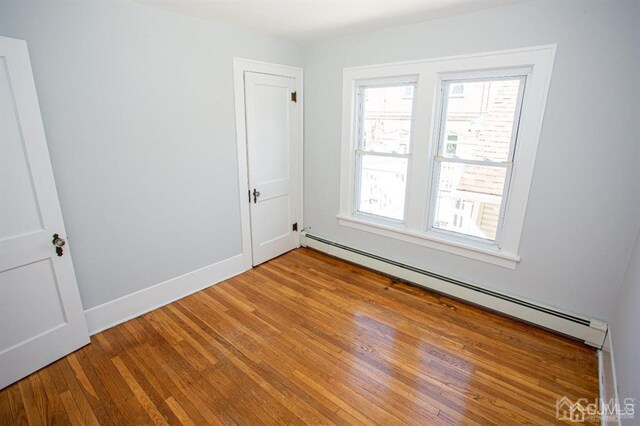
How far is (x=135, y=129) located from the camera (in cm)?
240

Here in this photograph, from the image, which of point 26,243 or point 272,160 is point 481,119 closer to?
point 272,160

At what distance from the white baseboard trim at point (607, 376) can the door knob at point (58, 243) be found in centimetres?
339

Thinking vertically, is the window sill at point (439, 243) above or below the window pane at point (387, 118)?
below

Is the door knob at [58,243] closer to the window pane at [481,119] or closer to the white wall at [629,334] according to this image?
the window pane at [481,119]

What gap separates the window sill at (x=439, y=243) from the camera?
2.64m

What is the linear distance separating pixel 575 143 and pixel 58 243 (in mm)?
3630

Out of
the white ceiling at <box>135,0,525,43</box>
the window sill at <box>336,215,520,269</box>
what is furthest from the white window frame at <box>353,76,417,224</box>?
the white ceiling at <box>135,0,525,43</box>

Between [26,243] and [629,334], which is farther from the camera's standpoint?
[26,243]

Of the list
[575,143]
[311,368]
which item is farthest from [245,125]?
[575,143]

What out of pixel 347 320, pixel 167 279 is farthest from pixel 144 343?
pixel 347 320

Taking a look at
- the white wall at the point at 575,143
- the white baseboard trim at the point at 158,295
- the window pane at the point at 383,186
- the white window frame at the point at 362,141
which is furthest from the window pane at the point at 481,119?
the white baseboard trim at the point at 158,295

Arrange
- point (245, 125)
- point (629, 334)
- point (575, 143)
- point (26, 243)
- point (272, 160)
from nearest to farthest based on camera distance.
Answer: point (629, 334), point (26, 243), point (575, 143), point (245, 125), point (272, 160)

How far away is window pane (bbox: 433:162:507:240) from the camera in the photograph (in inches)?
105

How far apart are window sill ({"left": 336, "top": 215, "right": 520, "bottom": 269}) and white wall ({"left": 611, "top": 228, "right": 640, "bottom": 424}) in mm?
677
